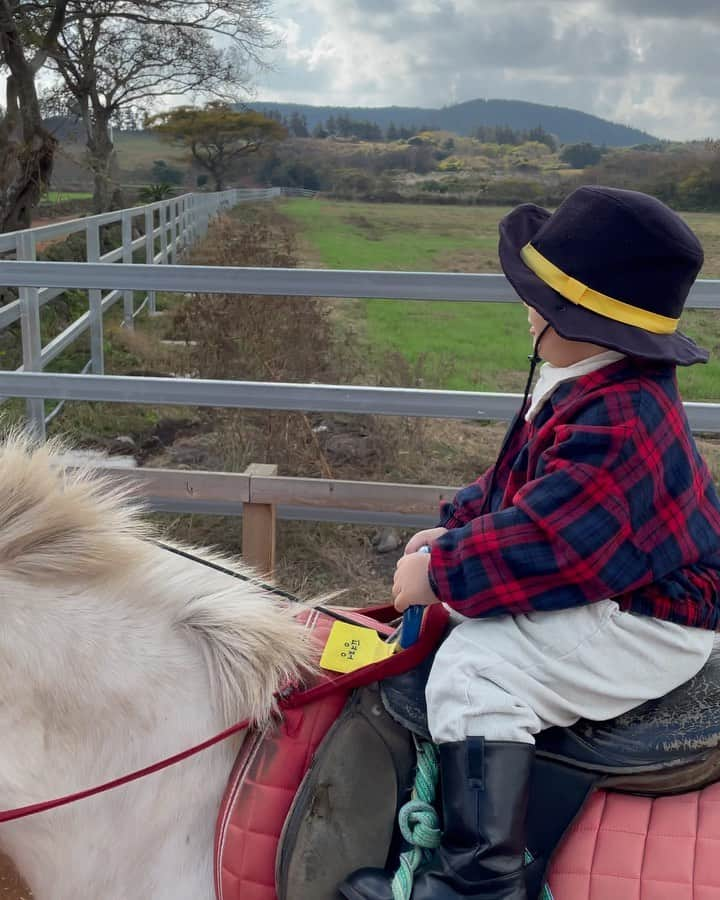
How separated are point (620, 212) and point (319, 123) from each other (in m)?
18.4

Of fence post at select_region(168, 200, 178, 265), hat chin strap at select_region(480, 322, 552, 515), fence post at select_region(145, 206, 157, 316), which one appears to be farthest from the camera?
fence post at select_region(168, 200, 178, 265)

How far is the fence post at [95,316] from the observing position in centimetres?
626

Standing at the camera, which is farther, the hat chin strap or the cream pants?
the hat chin strap

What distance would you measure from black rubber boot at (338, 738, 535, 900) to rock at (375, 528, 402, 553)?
10.3 ft

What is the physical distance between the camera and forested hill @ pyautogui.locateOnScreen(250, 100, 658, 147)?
41.1 feet

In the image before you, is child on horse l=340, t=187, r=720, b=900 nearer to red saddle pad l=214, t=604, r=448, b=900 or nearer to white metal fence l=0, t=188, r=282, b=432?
red saddle pad l=214, t=604, r=448, b=900

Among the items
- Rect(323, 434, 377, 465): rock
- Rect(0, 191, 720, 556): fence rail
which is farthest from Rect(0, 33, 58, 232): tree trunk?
Rect(0, 191, 720, 556): fence rail

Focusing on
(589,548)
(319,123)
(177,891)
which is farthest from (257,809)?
(319,123)

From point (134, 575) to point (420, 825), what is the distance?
0.66 m

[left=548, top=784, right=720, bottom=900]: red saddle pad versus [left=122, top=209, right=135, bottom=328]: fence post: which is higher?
[left=122, top=209, right=135, bottom=328]: fence post

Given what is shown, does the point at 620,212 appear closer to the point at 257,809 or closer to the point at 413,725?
the point at 413,725

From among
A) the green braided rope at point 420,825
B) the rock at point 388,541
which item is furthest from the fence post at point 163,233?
the green braided rope at point 420,825

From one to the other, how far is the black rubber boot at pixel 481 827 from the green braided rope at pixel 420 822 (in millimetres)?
26

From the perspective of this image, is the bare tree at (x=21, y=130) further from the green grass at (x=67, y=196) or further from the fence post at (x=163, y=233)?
the green grass at (x=67, y=196)
